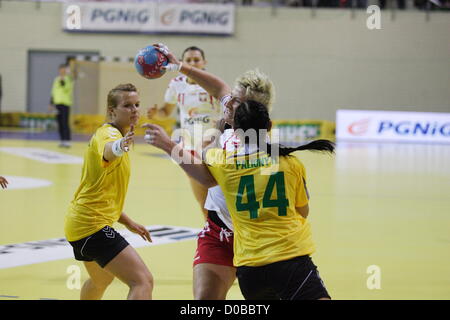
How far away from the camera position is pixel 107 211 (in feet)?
14.6

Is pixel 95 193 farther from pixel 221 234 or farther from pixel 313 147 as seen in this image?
pixel 313 147

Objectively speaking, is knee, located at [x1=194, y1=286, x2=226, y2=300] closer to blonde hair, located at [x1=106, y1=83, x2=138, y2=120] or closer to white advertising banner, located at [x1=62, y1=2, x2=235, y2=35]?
blonde hair, located at [x1=106, y1=83, x2=138, y2=120]

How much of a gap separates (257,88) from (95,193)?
47.0 inches

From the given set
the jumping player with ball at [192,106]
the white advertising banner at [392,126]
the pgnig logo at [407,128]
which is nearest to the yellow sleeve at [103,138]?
the jumping player with ball at [192,106]

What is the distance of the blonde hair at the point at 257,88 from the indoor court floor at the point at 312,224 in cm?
185

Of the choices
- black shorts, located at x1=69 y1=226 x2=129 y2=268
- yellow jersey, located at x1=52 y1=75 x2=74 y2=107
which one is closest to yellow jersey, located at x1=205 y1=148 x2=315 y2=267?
black shorts, located at x1=69 y1=226 x2=129 y2=268

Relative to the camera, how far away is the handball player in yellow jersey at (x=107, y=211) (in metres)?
4.16

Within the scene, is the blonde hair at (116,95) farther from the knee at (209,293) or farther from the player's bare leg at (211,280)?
the knee at (209,293)

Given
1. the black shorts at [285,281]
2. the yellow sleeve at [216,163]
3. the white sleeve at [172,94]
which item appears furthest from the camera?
the white sleeve at [172,94]

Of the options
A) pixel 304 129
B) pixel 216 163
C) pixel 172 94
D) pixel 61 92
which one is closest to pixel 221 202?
pixel 216 163

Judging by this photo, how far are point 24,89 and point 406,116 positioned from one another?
13.3 meters

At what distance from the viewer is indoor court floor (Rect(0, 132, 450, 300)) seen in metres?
5.84

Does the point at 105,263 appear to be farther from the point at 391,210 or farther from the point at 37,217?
the point at 391,210
